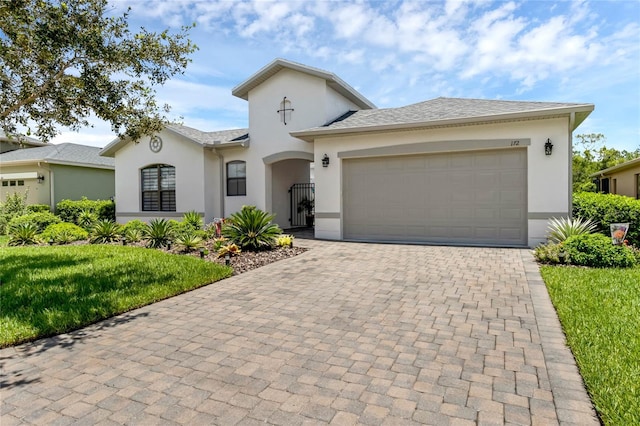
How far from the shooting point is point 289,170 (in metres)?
16.5

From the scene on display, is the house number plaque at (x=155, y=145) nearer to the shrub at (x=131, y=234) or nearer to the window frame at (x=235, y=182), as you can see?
the window frame at (x=235, y=182)

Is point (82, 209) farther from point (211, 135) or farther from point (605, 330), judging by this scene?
point (605, 330)

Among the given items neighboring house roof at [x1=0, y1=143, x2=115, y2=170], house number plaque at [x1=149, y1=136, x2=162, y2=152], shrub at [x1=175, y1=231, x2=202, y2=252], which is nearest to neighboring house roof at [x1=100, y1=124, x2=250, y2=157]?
house number plaque at [x1=149, y1=136, x2=162, y2=152]

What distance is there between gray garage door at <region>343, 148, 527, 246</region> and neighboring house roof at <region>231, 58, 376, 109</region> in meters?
3.49

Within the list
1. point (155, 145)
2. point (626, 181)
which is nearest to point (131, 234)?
point (155, 145)

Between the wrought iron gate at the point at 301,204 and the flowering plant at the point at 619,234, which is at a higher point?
the wrought iron gate at the point at 301,204

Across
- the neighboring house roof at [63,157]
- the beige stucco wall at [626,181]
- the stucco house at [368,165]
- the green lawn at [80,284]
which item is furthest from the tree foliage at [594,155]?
the neighboring house roof at [63,157]

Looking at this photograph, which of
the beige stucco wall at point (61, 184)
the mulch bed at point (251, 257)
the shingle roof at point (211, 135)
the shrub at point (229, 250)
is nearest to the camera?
the mulch bed at point (251, 257)

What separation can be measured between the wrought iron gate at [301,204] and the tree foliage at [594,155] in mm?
20219

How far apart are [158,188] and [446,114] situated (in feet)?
40.5

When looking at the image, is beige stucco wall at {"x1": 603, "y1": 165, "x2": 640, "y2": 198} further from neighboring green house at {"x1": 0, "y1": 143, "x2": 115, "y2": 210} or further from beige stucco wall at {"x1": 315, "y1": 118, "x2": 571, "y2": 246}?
neighboring green house at {"x1": 0, "y1": 143, "x2": 115, "y2": 210}

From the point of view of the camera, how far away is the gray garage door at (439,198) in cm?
1008

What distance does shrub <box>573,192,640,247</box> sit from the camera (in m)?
8.82

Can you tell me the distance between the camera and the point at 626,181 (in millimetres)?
20797
